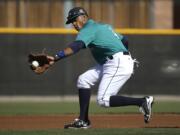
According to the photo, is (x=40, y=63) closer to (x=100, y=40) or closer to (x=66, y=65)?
(x=100, y=40)

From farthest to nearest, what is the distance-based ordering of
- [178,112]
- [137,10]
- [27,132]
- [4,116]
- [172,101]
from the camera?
[137,10], [172,101], [178,112], [4,116], [27,132]

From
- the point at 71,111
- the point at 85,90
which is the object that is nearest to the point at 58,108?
the point at 71,111

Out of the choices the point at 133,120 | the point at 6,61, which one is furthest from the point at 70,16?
the point at 6,61

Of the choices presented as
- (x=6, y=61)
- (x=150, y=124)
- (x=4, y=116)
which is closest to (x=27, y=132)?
(x=150, y=124)

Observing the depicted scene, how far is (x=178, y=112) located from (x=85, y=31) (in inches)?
181

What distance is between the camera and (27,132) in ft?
28.9

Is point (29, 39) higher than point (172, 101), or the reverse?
point (29, 39)

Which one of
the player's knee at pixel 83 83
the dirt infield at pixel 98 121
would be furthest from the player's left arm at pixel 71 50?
the dirt infield at pixel 98 121

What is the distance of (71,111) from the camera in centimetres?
1348

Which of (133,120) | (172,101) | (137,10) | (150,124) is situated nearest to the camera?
(150,124)

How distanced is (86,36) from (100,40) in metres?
0.25

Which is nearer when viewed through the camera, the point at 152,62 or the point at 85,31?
the point at 85,31

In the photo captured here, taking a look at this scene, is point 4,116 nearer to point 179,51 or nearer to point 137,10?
point 179,51

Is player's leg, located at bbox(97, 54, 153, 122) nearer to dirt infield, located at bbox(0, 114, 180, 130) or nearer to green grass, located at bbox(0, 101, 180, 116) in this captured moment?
dirt infield, located at bbox(0, 114, 180, 130)
